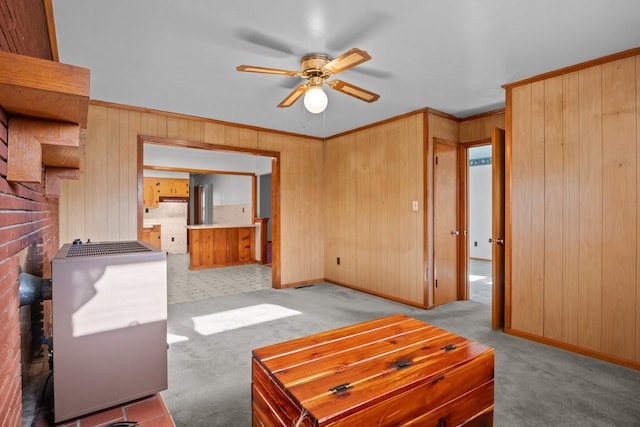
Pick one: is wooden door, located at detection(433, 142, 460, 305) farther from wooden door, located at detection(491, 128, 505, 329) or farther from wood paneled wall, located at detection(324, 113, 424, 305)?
wooden door, located at detection(491, 128, 505, 329)

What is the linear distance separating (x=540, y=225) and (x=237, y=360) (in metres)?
2.96

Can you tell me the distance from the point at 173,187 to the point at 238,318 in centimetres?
658

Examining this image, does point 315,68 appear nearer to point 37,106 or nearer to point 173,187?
point 37,106

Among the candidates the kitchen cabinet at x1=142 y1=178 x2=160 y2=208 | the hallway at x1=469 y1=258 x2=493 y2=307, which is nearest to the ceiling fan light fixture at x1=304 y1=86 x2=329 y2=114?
the hallway at x1=469 y1=258 x2=493 y2=307

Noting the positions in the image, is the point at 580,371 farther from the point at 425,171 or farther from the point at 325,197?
the point at 325,197

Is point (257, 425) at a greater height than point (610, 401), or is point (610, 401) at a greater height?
point (257, 425)

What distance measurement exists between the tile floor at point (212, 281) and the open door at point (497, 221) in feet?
10.7

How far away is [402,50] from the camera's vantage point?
256 cm

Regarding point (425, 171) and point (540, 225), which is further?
point (425, 171)

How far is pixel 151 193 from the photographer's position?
341 inches

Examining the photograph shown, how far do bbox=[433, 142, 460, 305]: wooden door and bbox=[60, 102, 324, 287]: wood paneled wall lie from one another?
2257mm

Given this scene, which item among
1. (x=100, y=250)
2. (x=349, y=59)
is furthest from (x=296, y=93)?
(x=100, y=250)

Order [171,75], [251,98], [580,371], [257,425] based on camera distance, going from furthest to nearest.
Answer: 1. [251,98]
2. [171,75]
3. [580,371]
4. [257,425]

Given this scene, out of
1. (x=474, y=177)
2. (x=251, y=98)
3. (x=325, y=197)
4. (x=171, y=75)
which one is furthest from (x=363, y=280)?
(x=474, y=177)
